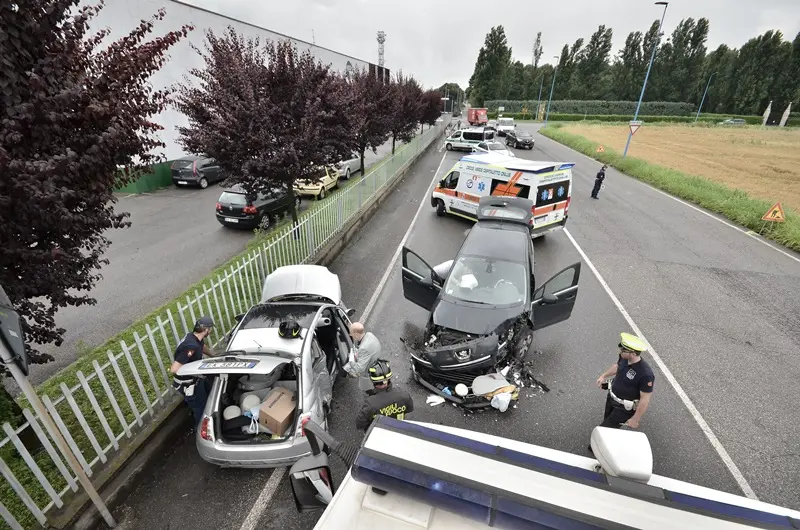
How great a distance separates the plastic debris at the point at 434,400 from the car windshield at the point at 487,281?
1.50 meters

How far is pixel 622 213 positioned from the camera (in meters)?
13.9

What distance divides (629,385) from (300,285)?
427cm

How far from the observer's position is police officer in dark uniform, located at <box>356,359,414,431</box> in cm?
363

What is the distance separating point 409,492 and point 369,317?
5351 millimetres

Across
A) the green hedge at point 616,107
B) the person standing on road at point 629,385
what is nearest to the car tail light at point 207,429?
the person standing on road at point 629,385

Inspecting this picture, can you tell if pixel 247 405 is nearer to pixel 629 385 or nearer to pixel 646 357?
pixel 629 385

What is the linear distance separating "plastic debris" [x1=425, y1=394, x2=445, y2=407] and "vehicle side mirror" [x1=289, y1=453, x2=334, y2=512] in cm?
291

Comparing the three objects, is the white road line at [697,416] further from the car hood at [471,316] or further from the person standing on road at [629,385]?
the car hood at [471,316]

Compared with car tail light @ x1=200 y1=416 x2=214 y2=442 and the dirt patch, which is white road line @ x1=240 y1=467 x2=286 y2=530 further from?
the dirt patch

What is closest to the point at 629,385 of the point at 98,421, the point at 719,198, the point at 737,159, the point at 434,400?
the point at 434,400

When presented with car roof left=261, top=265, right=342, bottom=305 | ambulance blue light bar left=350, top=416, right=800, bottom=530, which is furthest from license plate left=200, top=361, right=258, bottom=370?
ambulance blue light bar left=350, top=416, right=800, bottom=530

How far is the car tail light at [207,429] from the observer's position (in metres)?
3.52

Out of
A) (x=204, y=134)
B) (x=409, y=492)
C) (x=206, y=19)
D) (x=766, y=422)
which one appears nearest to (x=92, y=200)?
(x=409, y=492)

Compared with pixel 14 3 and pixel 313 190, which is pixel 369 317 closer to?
pixel 14 3
